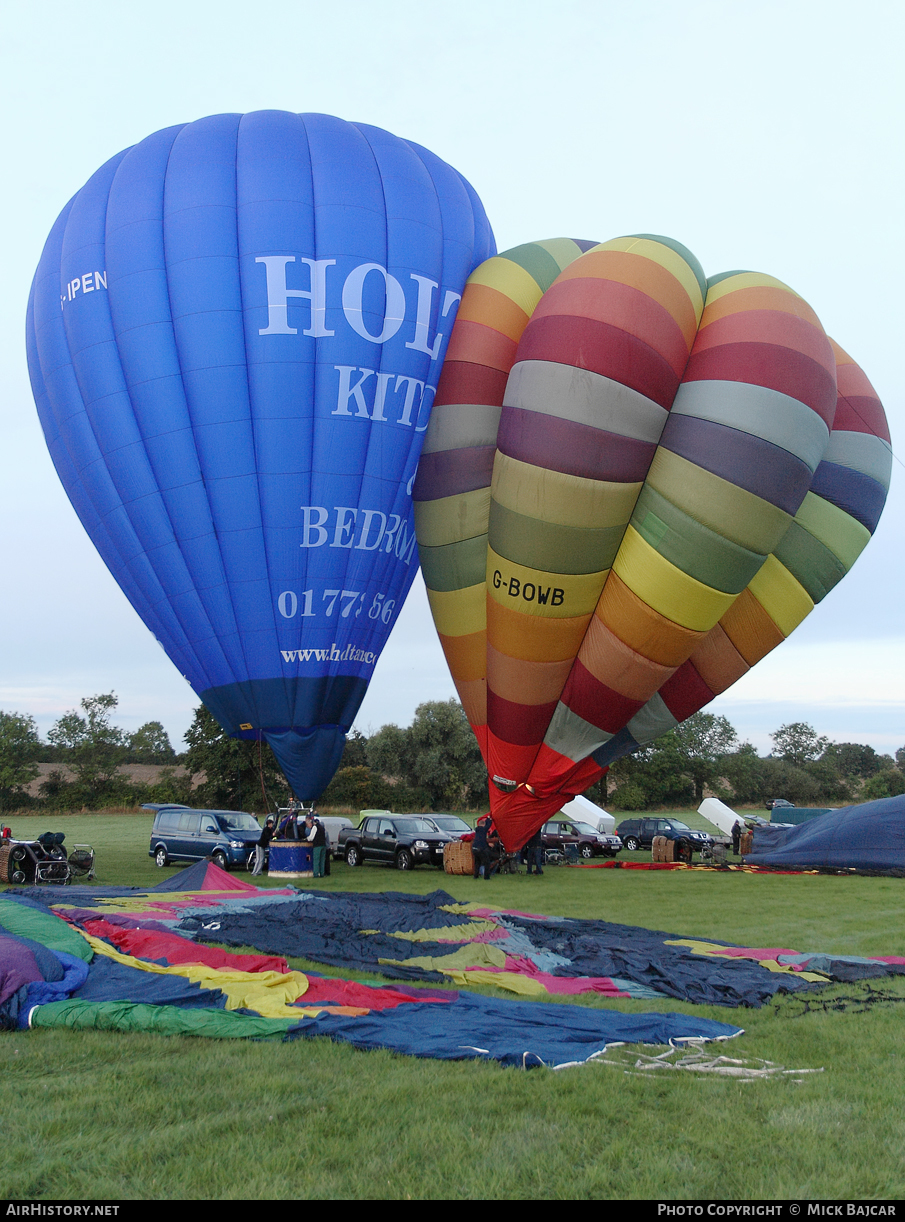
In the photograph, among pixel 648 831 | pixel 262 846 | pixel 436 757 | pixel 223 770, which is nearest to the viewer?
pixel 262 846

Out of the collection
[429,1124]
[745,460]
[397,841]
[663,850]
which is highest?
[745,460]

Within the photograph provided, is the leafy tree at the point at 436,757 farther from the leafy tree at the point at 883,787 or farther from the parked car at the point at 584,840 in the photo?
the leafy tree at the point at 883,787

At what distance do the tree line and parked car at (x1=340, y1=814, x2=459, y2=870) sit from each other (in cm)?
1470

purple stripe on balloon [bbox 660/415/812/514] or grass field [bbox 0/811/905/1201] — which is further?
purple stripe on balloon [bbox 660/415/812/514]

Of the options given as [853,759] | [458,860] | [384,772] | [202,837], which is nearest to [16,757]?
[384,772]

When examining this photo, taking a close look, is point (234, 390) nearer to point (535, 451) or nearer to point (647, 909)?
point (535, 451)

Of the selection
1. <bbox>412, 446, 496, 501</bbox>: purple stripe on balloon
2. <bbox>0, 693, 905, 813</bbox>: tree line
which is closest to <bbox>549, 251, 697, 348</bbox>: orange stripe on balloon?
<bbox>412, 446, 496, 501</bbox>: purple stripe on balloon

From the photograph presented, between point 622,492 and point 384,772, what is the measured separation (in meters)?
37.3

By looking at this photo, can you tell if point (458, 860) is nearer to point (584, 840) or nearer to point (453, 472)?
point (453, 472)

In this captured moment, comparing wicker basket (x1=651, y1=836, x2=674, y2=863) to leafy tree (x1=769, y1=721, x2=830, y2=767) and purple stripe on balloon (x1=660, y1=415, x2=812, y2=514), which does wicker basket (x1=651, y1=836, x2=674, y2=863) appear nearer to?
purple stripe on balloon (x1=660, y1=415, x2=812, y2=514)

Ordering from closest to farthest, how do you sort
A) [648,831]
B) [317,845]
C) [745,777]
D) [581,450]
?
[581,450] → [317,845] → [648,831] → [745,777]

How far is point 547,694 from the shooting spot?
13.9 meters

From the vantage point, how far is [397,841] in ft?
63.5

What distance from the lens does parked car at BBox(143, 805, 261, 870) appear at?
19.4 metres
